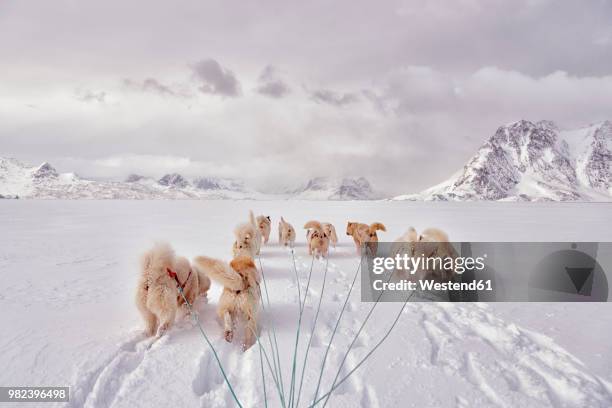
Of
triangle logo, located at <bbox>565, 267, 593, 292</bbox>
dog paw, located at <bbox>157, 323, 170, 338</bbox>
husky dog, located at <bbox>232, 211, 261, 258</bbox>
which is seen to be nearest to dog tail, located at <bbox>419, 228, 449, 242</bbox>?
triangle logo, located at <bbox>565, 267, 593, 292</bbox>

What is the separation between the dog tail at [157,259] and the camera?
12.6 ft

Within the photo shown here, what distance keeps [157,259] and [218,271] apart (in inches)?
32.3

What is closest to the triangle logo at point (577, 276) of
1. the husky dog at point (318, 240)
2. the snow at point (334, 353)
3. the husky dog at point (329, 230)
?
the snow at point (334, 353)

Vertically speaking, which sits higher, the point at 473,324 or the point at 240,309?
the point at 240,309

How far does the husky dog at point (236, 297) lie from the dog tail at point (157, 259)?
0.46 metres

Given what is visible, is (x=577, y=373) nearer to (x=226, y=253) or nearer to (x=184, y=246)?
(x=226, y=253)

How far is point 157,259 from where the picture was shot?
12.7 ft

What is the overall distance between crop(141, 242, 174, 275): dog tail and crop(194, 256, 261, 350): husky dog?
46cm

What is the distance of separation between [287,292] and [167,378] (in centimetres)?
299

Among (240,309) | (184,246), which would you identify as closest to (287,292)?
(240,309)

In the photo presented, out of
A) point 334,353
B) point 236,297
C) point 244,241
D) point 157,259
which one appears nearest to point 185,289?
point 157,259

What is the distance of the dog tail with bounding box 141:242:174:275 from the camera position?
3834 millimetres

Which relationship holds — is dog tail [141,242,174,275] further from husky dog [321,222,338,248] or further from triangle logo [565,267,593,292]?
triangle logo [565,267,593,292]

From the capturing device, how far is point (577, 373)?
332 centimetres
